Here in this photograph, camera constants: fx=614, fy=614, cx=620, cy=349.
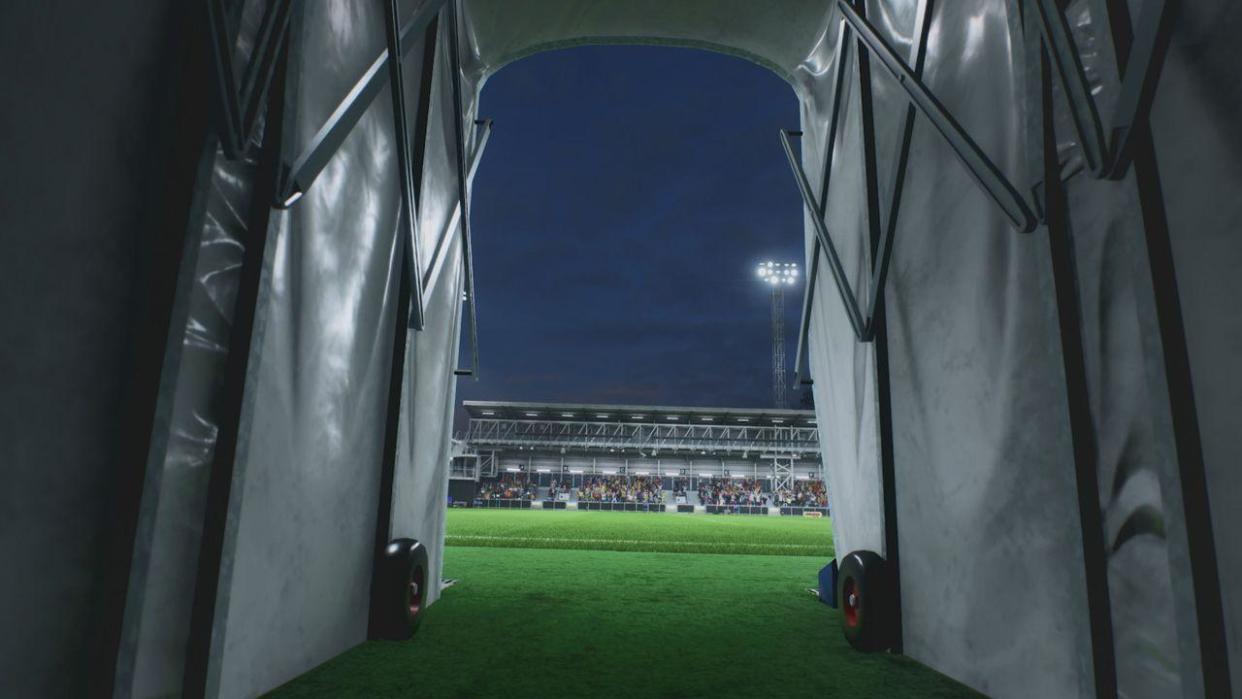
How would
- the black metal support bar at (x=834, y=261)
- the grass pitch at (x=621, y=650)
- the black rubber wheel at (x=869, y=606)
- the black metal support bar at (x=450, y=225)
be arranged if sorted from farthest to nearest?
1. the black metal support bar at (x=450, y=225)
2. the black metal support bar at (x=834, y=261)
3. the black rubber wheel at (x=869, y=606)
4. the grass pitch at (x=621, y=650)

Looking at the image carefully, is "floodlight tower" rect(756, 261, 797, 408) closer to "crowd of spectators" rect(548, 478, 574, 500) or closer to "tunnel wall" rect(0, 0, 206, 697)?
"crowd of spectators" rect(548, 478, 574, 500)

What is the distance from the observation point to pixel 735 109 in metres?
96.1

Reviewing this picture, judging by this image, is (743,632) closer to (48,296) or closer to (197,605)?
(197,605)

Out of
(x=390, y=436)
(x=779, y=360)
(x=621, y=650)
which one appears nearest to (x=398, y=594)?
(x=390, y=436)

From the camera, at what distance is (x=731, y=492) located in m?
49.6

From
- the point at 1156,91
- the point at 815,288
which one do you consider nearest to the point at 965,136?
the point at 1156,91

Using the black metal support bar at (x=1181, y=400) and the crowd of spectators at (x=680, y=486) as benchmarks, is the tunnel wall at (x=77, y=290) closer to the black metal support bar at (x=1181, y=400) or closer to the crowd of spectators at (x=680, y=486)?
the black metal support bar at (x=1181, y=400)

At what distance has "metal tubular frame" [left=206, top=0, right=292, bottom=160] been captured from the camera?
1.93 m

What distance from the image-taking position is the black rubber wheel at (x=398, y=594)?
3.57 metres

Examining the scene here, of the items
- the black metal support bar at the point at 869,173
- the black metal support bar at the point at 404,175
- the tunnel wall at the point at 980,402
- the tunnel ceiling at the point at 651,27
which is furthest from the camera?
the tunnel ceiling at the point at 651,27

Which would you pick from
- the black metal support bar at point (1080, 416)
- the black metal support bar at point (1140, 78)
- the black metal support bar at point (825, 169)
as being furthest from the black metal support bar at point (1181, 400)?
the black metal support bar at point (825, 169)

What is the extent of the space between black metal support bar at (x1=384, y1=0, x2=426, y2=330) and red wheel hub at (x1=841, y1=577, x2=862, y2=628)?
318cm

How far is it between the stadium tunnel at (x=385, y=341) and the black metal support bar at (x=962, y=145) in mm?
21

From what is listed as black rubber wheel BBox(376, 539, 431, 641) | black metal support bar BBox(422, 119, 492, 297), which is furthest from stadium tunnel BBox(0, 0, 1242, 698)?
black metal support bar BBox(422, 119, 492, 297)
